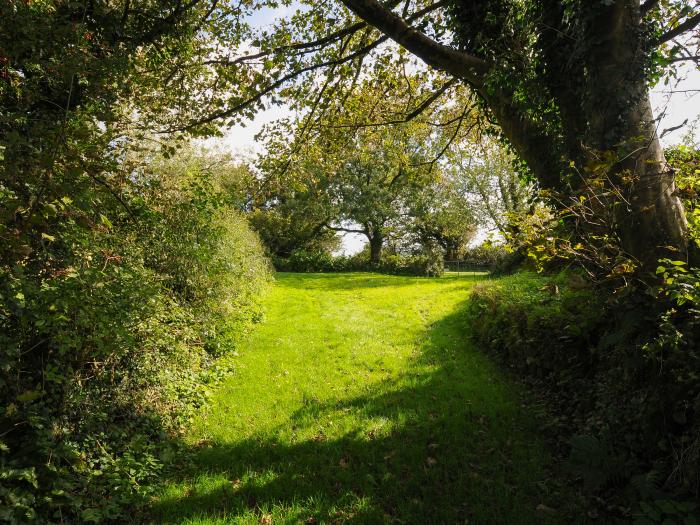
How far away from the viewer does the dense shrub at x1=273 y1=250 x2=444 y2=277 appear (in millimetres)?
29281

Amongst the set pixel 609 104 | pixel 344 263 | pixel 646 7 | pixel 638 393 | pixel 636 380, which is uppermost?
pixel 646 7

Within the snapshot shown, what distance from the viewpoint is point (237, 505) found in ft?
13.9

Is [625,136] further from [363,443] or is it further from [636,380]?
[363,443]

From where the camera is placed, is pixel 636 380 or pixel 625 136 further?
pixel 636 380

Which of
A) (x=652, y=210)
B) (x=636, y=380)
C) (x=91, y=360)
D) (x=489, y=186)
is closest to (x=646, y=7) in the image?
(x=652, y=210)

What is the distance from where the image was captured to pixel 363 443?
547 cm

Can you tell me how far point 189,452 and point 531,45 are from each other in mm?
7651

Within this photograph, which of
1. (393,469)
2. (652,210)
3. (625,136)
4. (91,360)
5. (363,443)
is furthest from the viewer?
(363,443)

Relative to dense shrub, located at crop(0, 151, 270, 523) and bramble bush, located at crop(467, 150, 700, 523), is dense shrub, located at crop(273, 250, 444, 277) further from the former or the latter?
bramble bush, located at crop(467, 150, 700, 523)

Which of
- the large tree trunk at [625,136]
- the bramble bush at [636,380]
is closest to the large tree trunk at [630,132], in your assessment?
the large tree trunk at [625,136]

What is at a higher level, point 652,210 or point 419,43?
point 419,43

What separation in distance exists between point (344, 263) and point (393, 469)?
92.1ft

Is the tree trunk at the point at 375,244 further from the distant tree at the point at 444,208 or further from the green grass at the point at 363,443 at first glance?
the green grass at the point at 363,443

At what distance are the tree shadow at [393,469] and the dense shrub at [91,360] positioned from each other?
0.86 metres
